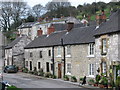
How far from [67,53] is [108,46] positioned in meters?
8.08

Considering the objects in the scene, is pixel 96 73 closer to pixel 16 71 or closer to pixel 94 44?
pixel 94 44

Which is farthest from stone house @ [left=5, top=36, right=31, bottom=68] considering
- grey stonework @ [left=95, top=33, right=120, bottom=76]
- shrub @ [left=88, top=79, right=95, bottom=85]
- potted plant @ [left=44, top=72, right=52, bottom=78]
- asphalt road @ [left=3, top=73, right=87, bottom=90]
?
grey stonework @ [left=95, top=33, right=120, bottom=76]

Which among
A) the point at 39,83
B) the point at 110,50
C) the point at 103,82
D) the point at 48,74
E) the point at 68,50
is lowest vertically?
the point at 39,83

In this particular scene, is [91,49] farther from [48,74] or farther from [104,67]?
[48,74]

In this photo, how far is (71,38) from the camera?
98.1 ft

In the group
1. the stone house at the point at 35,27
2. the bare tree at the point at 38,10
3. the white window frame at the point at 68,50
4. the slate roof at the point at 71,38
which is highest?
the bare tree at the point at 38,10

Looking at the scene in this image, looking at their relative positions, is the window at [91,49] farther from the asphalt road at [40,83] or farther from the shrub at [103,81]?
the shrub at [103,81]

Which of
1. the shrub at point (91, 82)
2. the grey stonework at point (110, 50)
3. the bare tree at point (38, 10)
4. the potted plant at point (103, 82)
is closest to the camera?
the grey stonework at point (110, 50)

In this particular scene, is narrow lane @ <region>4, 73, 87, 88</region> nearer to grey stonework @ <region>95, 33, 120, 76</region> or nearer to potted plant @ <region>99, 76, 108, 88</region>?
potted plant @ <region>99, 76, 108, 88</region>

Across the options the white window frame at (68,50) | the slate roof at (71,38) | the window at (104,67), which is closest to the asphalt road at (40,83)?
the window at (104,67)

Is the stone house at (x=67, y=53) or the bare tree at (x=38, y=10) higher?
the bare tree at (x=38, y=10)

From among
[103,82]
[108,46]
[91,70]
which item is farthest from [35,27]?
[103,82]

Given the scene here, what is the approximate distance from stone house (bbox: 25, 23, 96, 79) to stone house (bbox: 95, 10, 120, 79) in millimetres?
1659

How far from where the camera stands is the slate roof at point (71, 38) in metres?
27.2
